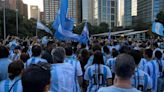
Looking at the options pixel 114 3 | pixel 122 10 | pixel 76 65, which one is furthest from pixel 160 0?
pixel 76 65

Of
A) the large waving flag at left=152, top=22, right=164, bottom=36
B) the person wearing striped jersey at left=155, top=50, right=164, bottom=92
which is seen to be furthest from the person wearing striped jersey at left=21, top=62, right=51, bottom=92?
the large waving flag at left=152, top=22, right=164, bottom=36

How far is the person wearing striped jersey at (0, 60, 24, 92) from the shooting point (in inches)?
190

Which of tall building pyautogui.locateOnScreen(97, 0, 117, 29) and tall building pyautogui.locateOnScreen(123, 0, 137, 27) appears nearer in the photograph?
tall building pyautogui.locateOnScreen(97, 0, 117, 29)

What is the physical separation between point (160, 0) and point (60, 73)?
11444 centimetres

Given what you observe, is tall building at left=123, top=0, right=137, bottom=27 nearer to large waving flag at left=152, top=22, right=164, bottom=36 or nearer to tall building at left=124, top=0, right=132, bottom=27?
tall building at left=124, top=0, right=132, bottom=27

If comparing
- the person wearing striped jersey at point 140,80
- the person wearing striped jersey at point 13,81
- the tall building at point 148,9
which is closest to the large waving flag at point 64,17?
the person wearing striped jersey at point 140,80

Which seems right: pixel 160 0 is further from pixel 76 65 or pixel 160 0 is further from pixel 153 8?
pixel 76 65

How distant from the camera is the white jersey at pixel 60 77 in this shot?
604cm

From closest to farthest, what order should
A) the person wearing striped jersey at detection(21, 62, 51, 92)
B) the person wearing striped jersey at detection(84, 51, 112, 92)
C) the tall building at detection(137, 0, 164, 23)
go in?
1. the person wearing striped jersey at detection(21, 62, 51, 92)
2. the person wearing striped jersey at detection(84, 51, 112, 92)
3. the tall building at detection(137, 0, 164, 23)

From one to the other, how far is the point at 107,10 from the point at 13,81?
5488 inches

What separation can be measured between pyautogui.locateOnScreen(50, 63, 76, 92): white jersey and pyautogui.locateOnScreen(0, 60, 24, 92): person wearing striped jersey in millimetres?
831

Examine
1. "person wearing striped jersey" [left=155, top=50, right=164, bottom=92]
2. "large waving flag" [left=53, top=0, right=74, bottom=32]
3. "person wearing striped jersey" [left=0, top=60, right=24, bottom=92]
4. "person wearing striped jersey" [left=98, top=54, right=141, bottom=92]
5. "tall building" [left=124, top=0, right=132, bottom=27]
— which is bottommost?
"person wearing striped jersey" [left=155, top=50, right=164, bottom=92]

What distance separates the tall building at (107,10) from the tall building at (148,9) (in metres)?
9.79

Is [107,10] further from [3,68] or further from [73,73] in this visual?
[73,73]
